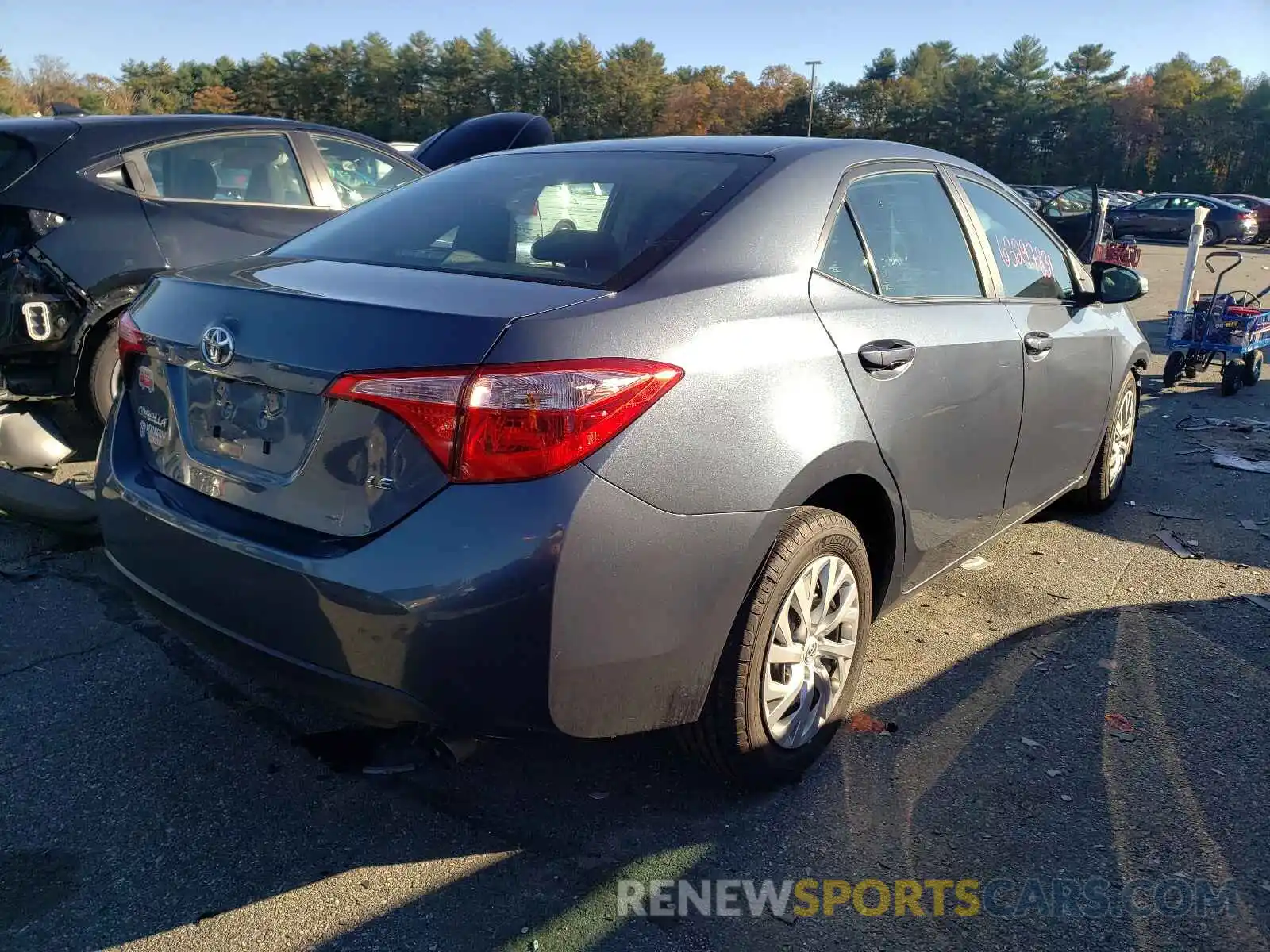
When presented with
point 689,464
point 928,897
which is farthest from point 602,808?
point 689,464

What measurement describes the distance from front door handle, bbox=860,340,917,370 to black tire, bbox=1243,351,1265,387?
692 cm

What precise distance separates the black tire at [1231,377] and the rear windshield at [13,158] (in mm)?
8491

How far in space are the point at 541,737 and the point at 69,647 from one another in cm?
204

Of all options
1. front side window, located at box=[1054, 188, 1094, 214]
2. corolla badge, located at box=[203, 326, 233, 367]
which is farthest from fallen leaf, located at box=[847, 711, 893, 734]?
front side window, located at box=[1054, 188, 1094, 214]

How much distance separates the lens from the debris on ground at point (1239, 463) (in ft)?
19.6

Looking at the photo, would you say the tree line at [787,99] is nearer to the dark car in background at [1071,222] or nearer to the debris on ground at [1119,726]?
the dark car in background at [1071,222]

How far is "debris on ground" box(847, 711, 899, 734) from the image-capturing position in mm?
2920

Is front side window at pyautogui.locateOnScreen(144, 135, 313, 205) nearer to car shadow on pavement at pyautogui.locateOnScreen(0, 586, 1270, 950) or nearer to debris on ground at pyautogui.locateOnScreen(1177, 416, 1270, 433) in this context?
car shadow on pavement at pyautogui.locateOnScreen(0, 586, 1270, 950)

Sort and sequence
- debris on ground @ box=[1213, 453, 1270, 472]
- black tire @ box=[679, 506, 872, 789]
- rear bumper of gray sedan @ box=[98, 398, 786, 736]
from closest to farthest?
rear bumper of gray sedan @ box=[98, 398, 786, 736] → black tire @ box=[679, 506, 872, 789] → debris on ground @ box=[1213, 453, 1270, 472]

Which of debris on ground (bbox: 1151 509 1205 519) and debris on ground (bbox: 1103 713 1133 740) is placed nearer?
debris on ground (bbox: 1103 713 1133 740)

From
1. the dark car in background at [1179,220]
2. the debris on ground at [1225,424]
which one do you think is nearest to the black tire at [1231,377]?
the debris on ground at [1225,424]

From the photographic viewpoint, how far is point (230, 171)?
562cm

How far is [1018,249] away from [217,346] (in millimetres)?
2903

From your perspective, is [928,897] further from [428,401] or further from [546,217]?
[546,217]
